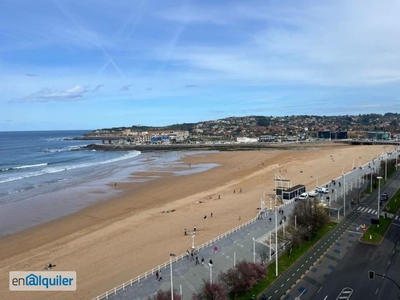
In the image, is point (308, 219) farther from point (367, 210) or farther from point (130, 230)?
point (130, 230)

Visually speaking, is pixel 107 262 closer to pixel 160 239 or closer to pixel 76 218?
pixel 160 239

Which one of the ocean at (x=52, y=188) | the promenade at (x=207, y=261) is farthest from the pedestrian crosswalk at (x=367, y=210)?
the ocean at (x=52, y=188)

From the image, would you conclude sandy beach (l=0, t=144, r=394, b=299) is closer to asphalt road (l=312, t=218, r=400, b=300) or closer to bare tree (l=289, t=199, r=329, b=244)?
bare tree (l=289, t=199, r=329, b=244)

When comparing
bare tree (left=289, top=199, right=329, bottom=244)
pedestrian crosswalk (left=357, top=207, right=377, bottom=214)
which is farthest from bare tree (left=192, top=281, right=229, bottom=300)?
pedestrian crosswalk (left=357, top=207, right=377, bottom=214)

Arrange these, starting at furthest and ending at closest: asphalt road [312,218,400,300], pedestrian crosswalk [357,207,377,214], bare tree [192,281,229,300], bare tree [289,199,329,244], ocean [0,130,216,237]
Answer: ocean [0,130,216,237] → pedestrian crosswalk [357,207,377,214] → bare tree [289,199,329,244] → asphalt road [312,218,400,300] → bare tree [192,281,229,300]

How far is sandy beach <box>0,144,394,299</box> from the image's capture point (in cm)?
2208

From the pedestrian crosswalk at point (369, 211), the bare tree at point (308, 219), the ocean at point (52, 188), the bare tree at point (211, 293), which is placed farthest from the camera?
the ocean at point (52, 188)

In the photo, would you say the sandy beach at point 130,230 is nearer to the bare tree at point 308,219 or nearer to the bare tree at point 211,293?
the bare tree at point 308,219

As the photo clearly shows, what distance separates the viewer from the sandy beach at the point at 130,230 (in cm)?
2208

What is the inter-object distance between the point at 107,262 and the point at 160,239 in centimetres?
492

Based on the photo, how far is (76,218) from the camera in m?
34.6

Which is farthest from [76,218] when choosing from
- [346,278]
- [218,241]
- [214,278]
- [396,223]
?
[396,223]

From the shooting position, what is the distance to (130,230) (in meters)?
29.9

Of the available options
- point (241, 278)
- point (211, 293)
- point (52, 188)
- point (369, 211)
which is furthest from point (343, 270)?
point (52, 188)
